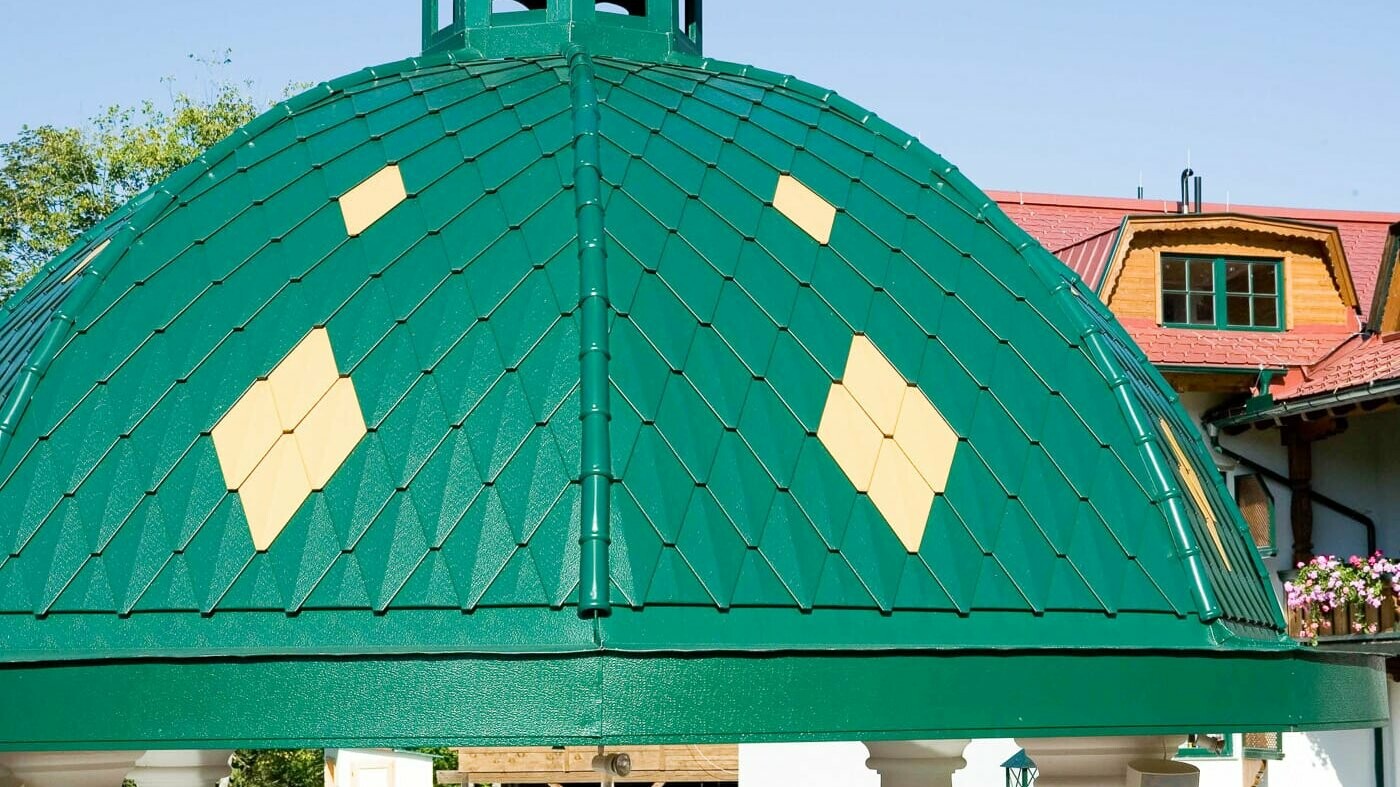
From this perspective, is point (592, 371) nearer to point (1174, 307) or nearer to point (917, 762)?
point (917, 762)

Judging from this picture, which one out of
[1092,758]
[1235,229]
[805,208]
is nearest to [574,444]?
[805,208]

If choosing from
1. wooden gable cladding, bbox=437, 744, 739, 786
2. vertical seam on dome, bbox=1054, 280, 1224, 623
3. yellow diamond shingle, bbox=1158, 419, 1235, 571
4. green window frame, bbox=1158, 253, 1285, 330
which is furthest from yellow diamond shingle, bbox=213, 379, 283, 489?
green window frame, bbox=1158, 253, 1285, 330

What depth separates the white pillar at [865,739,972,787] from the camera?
36.9 ft

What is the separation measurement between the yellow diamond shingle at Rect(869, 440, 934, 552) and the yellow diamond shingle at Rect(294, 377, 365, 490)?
254 cm

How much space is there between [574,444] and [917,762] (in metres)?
3.41

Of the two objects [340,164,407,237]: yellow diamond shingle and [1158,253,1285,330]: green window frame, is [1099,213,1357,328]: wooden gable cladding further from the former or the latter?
[340,164,407,237]: yellow diamond shingle

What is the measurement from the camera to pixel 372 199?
10867mm

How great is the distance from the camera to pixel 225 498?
9.20 metres

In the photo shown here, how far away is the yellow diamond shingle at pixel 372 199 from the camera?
1066cm

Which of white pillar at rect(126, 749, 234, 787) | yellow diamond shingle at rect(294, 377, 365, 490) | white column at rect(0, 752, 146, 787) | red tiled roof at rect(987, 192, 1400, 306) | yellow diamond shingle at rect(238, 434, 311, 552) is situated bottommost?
white column at rect(0, 752, 146, 787)

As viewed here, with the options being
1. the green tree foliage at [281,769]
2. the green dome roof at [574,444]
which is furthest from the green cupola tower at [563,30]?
the green tree foliage at [281,769]

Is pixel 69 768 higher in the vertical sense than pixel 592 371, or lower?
lower

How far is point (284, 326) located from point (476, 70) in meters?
3.18

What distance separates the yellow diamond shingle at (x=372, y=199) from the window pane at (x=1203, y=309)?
21601mm
